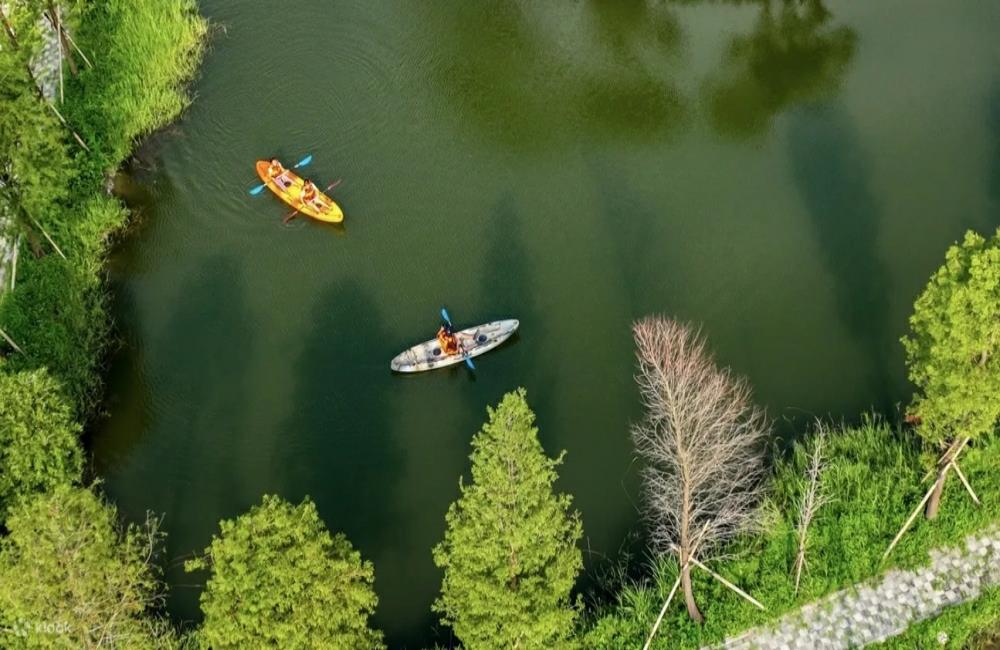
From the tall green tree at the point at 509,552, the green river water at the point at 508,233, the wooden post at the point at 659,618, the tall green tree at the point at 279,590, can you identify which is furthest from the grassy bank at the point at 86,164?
the wooden post at the point at 659,618

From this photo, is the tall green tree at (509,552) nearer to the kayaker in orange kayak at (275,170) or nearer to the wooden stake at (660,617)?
the wooden stake at (660,617)

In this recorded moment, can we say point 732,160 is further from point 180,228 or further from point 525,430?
point 180,228

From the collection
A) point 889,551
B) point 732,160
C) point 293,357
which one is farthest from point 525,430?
point 732,160

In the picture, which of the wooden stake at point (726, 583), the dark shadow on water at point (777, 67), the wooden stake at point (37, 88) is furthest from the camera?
the dark shadow on water at point (777, 67)

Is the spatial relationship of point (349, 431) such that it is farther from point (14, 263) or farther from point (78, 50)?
point (78, 50)

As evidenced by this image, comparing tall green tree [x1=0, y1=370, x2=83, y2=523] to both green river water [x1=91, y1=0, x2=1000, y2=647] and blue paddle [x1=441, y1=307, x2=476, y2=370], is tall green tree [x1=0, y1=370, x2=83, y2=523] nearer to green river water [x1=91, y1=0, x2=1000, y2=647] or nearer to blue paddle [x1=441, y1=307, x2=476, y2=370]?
green river water [x1=91, y1=0, x2=1000, y2=647]
